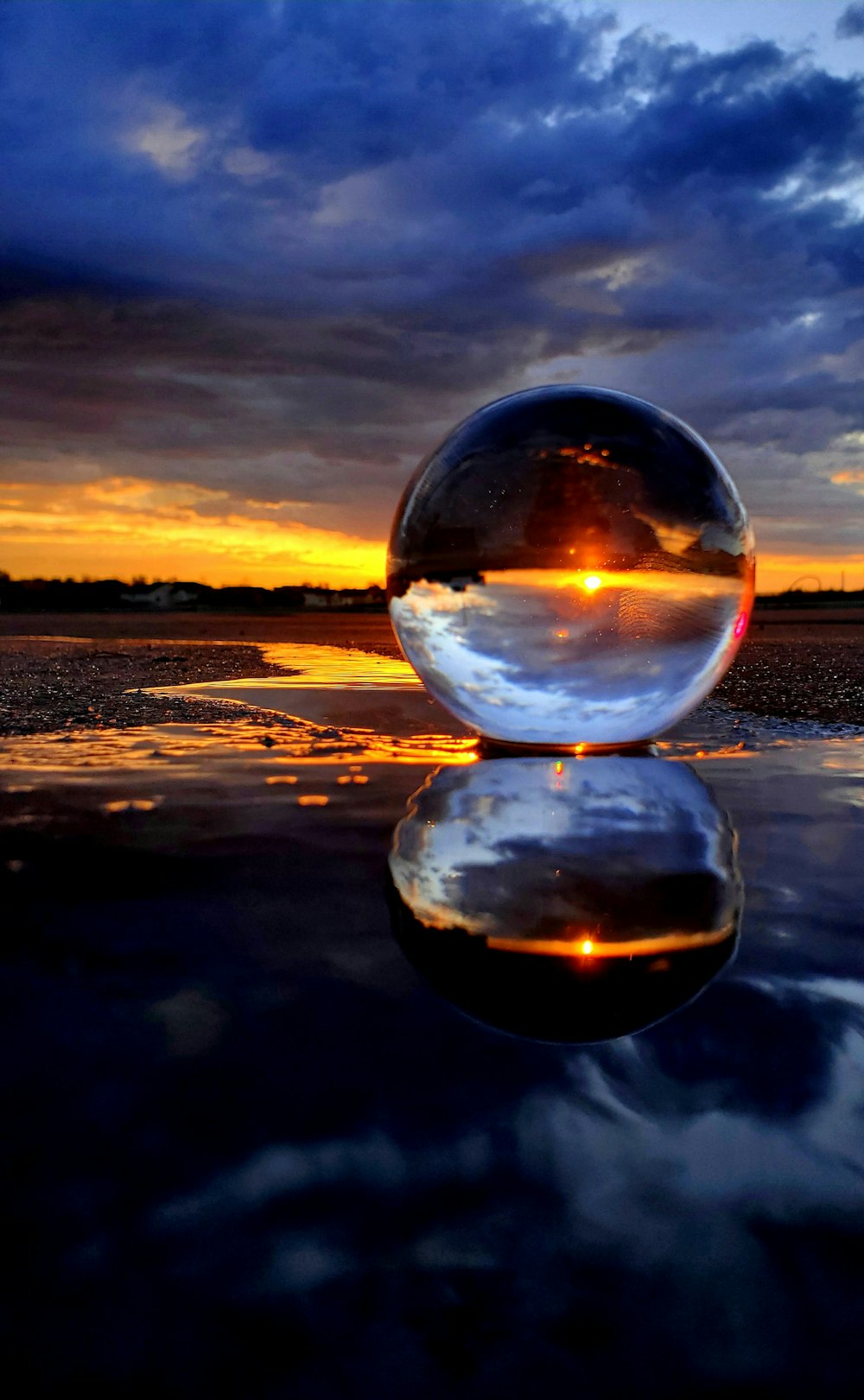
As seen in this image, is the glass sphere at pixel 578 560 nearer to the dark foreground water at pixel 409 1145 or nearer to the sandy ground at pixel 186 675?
the dark foreground water at pixel 409 1145

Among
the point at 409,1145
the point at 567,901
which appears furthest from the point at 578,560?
the point at 409,1145

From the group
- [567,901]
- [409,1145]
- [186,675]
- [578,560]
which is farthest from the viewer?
[186,675]

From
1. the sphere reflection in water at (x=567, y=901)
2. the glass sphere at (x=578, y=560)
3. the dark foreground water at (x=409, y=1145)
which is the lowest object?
the dark foreground water at (x=409, y=1145)

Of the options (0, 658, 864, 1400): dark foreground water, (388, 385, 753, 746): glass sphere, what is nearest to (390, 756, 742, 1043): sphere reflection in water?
(0, 658, 864, 1400): dark foreground water

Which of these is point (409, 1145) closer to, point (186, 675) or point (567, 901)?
point (567, 901)

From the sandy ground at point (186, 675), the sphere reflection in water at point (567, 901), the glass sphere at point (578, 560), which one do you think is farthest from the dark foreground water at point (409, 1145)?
the sandy ground at point (186, 675)
